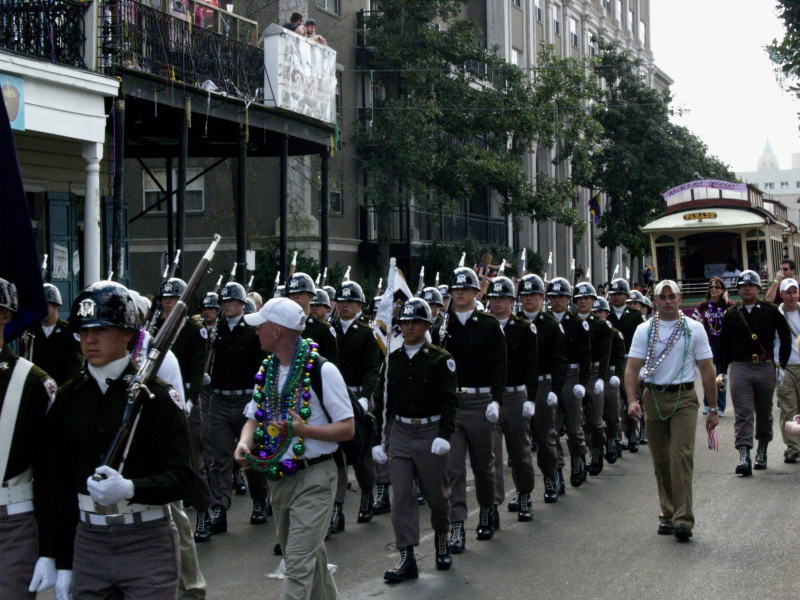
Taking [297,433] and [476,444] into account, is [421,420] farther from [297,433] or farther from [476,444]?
[297,433]

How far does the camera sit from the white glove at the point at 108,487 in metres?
3.97

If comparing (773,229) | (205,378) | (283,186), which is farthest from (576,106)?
(205,378)

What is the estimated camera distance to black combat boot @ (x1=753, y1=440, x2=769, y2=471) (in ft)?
38.6

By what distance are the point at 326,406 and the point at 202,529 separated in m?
3.52

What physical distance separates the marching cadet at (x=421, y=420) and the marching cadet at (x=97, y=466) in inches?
138

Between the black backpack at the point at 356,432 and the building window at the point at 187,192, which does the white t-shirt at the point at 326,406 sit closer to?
the black backpack at the point at 356,432

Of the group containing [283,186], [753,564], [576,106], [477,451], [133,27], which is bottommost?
[753,564]

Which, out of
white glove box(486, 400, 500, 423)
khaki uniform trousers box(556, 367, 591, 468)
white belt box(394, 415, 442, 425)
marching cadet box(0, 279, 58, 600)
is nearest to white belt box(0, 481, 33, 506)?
marching cadet box(0, 279, 58, 600)

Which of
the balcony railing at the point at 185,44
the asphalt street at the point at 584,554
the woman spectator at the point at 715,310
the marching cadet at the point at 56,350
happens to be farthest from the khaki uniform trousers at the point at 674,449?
the balcony railing at the point at 185,44

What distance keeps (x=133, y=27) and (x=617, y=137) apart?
31.4 metres

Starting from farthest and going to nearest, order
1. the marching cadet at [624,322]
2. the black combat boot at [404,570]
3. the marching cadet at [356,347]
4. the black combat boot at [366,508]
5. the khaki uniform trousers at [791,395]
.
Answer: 1. the marching cadet at [624,322]
2. the khaki uniform trousers at [791,395]
3. the marching cadet at [356,347]
4. the black combat boot at [366,508]
5. the black combat boot at [404,570]

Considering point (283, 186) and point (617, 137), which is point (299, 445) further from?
point (617, 137)

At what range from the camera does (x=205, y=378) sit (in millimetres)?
9992

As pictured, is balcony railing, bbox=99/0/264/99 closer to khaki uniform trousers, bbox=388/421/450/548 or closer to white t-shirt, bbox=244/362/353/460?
khaki uniform trousers, bbox=388/421/450/548
